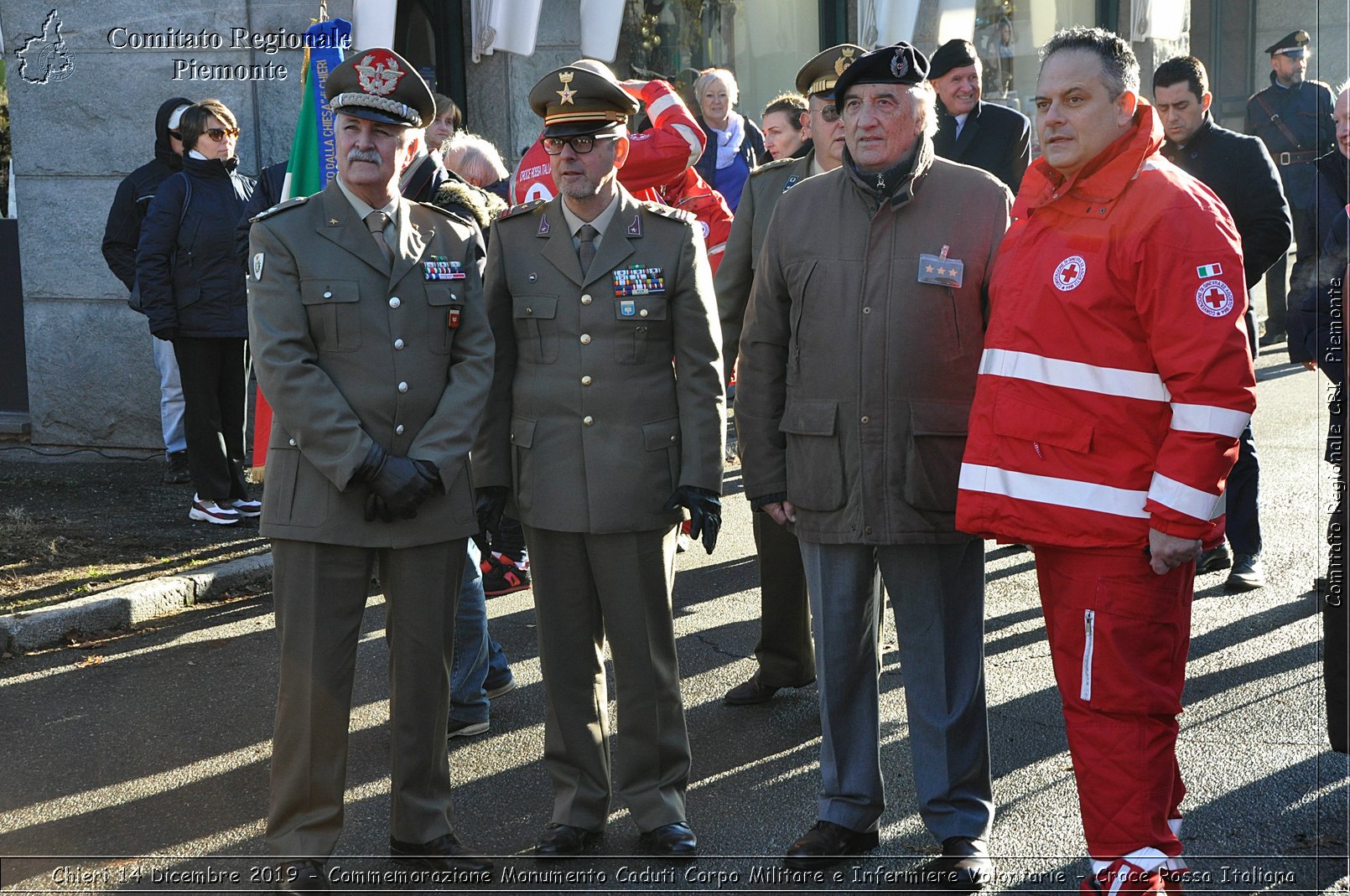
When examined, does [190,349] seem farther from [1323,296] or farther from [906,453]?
[1323,296]

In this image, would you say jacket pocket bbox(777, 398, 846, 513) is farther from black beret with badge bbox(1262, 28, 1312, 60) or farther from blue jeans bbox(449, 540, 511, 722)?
black beret with badge bbox(1262, 28, 1312, 60)

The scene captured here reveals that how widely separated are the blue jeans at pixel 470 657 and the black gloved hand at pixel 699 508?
1231mm

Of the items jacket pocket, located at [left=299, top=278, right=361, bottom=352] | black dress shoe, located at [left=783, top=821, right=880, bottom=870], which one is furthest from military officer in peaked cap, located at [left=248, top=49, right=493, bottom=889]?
black dress shoe, located at [left=783, top=821, right=880, bottom=870]

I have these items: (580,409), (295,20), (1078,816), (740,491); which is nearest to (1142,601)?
(1078,816)

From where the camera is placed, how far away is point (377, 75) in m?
3.96

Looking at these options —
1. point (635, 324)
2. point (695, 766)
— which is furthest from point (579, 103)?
point (695, 766)

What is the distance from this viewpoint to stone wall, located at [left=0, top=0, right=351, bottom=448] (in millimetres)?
9742

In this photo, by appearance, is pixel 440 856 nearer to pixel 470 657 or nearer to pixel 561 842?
pixel 561 842

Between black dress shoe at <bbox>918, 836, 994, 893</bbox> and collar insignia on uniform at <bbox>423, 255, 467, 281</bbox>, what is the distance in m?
2.06

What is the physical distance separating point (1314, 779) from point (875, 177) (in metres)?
2.31

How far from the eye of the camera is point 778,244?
13.6 feet

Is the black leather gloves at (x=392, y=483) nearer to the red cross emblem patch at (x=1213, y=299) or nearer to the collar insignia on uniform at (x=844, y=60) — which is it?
the red cross emblem patch at (x=1213, y=299)

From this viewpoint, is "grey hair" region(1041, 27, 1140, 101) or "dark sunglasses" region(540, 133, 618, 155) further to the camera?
"dark sunglasses" region(540, 133, 618, 155)

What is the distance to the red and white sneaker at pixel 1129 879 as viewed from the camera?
3459 mm
